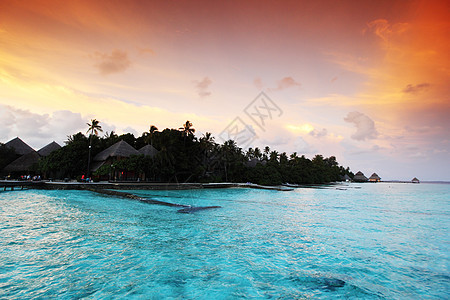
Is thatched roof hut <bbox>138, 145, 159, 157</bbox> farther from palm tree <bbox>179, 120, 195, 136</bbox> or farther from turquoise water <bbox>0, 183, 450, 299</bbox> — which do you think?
turquoise water <bbox>0, 183, 450, 299</bbox>

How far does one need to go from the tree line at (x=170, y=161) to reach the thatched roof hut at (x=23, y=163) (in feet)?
6.31

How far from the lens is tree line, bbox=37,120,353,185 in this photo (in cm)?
2830

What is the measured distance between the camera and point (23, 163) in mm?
31219

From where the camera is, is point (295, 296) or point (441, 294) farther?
point (441, 294)

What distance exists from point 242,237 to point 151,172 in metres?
25.0

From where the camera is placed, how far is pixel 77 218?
1035cm

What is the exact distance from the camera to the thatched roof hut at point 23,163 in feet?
99.8

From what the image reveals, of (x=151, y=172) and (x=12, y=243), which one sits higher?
(x=151, y=172)

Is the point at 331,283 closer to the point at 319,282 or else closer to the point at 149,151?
the point at 319,282

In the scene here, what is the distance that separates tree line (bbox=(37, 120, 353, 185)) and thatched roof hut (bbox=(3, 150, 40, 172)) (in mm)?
1924

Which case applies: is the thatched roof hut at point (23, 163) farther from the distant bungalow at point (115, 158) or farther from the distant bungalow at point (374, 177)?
the distant bungalow at point (374, 177)

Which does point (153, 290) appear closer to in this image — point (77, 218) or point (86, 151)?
point (77, 218)

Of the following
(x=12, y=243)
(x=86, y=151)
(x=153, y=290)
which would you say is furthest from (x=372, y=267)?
(x=86, y=151)

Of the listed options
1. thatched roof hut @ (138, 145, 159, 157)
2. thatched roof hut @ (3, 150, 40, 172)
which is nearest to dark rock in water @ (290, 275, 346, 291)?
thatched roof hut @ (138, 145, 159, 157)
